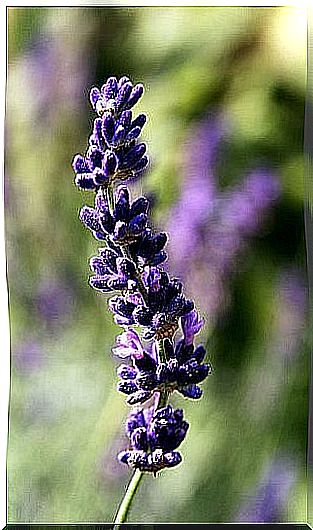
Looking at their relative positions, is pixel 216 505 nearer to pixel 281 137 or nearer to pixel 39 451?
pixel 39 451

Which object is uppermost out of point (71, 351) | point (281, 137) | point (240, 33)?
point (240, 33)

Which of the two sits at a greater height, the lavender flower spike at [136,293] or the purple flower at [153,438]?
the lavender flower spike at [136,293]

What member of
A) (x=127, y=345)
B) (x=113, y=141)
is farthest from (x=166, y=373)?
(x=113, y=141)

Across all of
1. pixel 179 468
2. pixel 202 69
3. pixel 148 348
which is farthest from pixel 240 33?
pixel 179 468

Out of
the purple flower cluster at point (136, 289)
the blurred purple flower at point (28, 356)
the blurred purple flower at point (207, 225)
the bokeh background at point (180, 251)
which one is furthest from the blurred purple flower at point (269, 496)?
the blurred purple flower at point (28, 356)

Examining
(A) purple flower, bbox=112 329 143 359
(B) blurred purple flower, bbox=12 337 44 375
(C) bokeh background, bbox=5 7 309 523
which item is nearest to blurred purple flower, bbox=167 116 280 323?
(C) bokeh background, bbox=5 7 309 523

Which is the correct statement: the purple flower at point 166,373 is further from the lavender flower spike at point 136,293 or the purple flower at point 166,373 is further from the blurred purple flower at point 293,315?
the blurred purple flower at point 293,315

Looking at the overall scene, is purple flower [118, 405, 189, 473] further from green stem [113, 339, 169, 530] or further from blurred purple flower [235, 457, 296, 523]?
blurred purple flower [235, 457, 296, 523]
